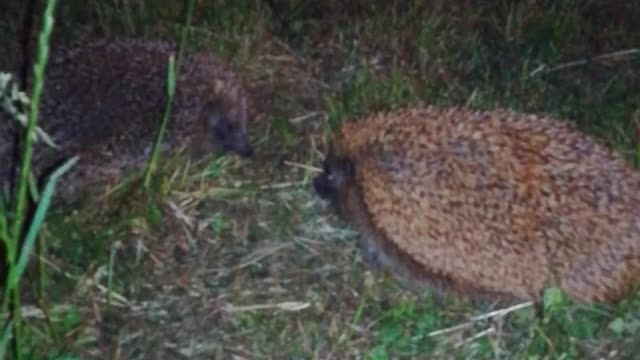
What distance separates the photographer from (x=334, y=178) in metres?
4.23

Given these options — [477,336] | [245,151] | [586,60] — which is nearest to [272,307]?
[477,336]

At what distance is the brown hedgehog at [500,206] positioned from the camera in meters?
3.89

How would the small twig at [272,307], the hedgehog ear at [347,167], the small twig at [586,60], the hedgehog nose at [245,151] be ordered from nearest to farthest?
the small twig at [272,307], the hedgehog ear at [347,167], the hedgehog nose at [245,151], the small twig at [586,60]

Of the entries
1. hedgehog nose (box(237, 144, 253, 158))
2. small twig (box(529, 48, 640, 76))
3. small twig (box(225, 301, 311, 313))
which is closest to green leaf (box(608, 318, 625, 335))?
small twig (box(225, 301, 311, 313))

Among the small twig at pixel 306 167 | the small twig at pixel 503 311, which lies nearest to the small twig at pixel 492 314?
the small twig at pixel 503 311

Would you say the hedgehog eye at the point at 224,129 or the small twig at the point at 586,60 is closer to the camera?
the hedgehog eye at the point at 224,129

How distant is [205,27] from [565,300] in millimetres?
2030

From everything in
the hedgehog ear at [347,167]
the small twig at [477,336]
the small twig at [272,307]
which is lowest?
the small twig at [477,336]

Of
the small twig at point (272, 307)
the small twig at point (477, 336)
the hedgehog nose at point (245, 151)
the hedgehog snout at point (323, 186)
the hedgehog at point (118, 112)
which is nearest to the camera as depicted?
the small twig at point (477, 336)

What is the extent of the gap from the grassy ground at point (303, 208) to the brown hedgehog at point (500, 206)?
0.09 m

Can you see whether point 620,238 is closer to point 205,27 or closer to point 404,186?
point 404,186

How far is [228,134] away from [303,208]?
0.43 meters

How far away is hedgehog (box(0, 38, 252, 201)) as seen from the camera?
4543mm

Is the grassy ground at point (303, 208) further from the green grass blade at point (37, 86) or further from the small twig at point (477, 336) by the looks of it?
the green grass blade at point (37, 86)
